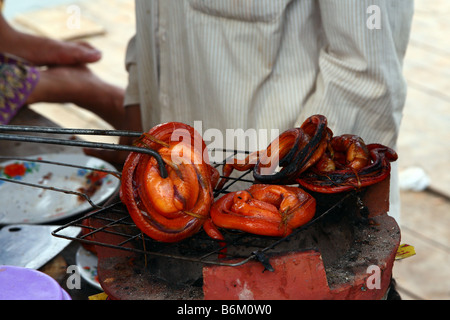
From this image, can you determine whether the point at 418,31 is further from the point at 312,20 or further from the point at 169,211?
the point at 169,211

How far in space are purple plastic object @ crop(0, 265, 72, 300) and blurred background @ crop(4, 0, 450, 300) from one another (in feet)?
10.0

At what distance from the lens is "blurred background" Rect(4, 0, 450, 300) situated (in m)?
4.27

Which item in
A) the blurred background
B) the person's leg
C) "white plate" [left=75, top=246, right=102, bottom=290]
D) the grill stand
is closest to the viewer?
the grill stand

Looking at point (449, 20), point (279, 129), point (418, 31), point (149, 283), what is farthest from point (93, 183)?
point (449, 20)

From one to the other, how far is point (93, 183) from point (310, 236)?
49.9 inches

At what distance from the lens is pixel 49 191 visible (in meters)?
2.61

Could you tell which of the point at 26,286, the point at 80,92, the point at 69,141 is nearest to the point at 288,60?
the point at 69,141

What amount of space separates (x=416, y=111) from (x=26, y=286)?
18.3ft

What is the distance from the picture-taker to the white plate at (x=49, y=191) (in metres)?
2.44

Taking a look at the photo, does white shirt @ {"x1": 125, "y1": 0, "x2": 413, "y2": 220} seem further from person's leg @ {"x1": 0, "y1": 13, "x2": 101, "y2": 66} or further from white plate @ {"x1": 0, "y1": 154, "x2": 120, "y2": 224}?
person's leg @ {"x1": 0, "y1": 13, "x2": 101, "y2": 66}

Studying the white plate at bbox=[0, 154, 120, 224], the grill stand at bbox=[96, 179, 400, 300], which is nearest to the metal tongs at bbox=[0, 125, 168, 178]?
the grill stand at bbox=[96, 179, 400, 300]

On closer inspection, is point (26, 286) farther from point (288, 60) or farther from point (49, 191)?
point (288, 60)

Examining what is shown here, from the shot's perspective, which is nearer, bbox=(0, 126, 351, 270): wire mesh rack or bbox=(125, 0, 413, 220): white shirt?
bbox=(0, 126, 351, 270): wire mesh rack

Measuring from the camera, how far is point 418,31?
7984mm
